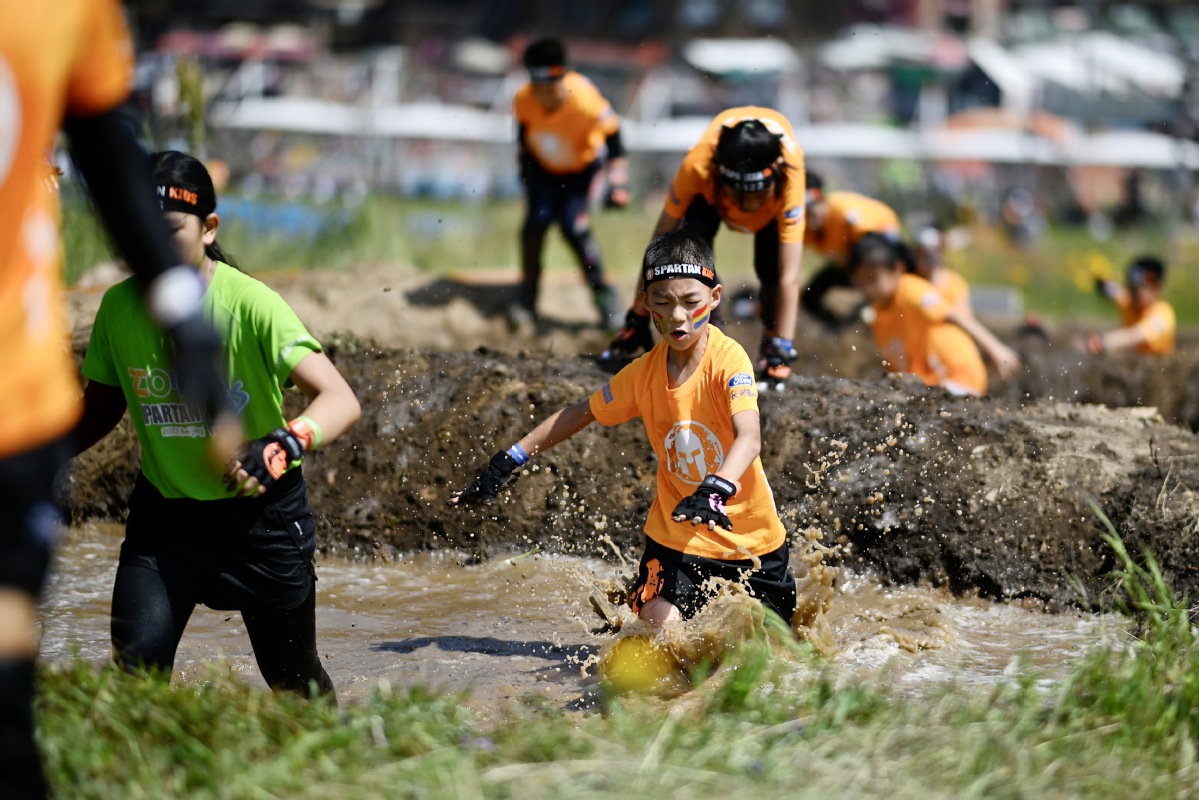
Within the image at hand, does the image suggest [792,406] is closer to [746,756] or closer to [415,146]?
[746,756]

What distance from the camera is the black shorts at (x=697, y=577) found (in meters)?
4.47

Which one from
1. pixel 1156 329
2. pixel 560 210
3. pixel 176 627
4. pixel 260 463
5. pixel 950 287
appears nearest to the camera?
pixel 260 463

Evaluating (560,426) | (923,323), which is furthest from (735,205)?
(560,426)

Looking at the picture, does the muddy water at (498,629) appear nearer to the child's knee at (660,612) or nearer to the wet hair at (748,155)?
the child's knee at (660,612)

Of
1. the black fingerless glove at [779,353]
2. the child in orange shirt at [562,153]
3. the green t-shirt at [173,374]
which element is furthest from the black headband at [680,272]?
the child in orange shirt at [562,153]

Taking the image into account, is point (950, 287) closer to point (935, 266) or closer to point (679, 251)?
point (935, 266)

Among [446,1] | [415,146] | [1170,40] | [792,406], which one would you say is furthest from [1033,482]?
[446,1]

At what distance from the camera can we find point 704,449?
4.48 metres

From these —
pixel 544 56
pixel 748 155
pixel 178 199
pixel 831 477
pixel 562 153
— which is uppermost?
pixel 544 56

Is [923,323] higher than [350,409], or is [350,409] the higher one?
[350,409]

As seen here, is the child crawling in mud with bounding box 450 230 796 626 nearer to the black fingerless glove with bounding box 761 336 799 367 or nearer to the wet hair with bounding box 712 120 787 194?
the wet hair with bounding box 712 120 787 194

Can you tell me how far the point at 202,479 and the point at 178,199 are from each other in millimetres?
774

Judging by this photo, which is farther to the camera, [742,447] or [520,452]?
[520,452]

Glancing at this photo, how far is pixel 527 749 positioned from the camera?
301 centimetres
